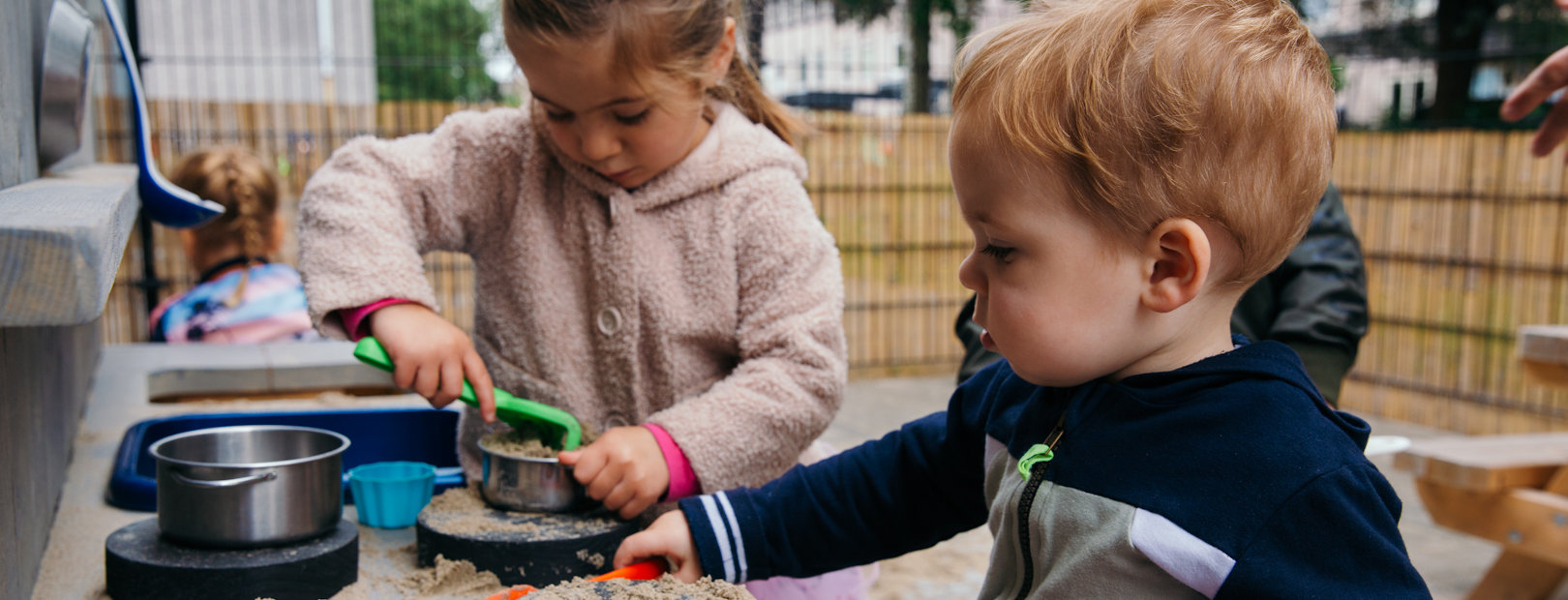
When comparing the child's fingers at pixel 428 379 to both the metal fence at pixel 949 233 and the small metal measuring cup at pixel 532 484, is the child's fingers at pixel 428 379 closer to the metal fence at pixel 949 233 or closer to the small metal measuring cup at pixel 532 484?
the small metal measuring cup at pixel 532 484

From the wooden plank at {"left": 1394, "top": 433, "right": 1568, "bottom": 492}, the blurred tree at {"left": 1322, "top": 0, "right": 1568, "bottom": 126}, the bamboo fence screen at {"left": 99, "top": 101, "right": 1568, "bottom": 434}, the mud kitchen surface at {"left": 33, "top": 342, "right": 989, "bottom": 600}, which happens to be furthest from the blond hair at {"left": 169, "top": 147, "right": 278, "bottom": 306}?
the blurred tree at {"left": 1322, "top": 0, "right": 1568, "bottom": 126}

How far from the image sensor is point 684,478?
3.68 ft

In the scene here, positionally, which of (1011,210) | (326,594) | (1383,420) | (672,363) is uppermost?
(1011,210)

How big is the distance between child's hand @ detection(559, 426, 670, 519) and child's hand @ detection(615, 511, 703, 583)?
1.9 inches

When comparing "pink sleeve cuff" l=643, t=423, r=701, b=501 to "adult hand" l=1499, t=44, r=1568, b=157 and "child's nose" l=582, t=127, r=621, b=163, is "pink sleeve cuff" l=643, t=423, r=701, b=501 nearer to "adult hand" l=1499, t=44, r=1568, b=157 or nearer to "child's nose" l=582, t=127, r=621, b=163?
"child's nose" l=582, t=127, r=621, b=163

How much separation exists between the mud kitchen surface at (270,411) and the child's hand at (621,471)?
0.09ft

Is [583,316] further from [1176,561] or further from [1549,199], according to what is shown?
[1549,199]

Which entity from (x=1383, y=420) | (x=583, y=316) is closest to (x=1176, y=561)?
(x=583, y=316)

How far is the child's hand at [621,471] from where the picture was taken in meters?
1.04

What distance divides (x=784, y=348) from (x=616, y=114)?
0.30 metres

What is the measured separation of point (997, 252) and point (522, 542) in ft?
1.48

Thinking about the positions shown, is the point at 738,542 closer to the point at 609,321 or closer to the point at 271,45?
the point at 609,321

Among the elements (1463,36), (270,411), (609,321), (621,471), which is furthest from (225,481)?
(1463,36)

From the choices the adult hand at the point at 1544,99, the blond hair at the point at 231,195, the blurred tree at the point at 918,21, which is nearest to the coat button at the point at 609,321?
the adult hand at the point at 1544,99
